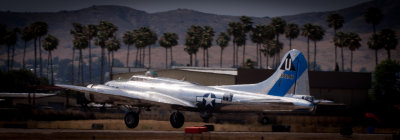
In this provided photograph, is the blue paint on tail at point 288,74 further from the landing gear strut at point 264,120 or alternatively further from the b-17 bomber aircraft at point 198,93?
the landing gear strut at point 264,120

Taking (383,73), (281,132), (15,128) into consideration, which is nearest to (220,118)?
(281,132)

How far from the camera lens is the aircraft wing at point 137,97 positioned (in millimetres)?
34703

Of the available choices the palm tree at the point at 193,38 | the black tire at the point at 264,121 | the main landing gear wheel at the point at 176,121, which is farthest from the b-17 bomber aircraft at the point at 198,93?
the palm tree at the point at 193,38

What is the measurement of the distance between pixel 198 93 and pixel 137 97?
465 centimetres

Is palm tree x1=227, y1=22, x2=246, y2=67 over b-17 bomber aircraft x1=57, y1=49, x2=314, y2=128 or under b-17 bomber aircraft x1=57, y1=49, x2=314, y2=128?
over

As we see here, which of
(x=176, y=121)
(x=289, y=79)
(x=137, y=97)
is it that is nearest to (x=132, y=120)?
(x=137, y=97)

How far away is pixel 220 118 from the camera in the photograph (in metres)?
46.8

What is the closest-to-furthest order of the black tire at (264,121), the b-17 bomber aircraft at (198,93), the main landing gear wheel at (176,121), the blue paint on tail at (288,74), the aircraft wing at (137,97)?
the b-17 bomber aircraft at (198,93), the aircraft wing at (137,97), the main landing gear wheel at (176,121), the blue paint on tail at (288,74), the black tire at (264,121)

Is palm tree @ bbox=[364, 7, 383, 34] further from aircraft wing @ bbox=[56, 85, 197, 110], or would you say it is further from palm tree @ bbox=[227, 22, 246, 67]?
aircraft wing @ bbox=[56, 85, 197, 110]

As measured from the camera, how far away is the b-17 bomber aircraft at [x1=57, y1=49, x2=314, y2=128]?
3428 cm

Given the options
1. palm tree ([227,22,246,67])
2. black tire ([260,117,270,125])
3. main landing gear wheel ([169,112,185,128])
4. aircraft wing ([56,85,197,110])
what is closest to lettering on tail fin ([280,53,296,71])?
aircraft wing ([56,85,197,110])

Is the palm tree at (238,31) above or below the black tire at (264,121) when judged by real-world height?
above

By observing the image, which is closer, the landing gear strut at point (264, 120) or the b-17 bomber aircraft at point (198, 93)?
the b-17 bomber aircraft at point (198, 93)

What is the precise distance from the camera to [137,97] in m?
Result: 35.0
